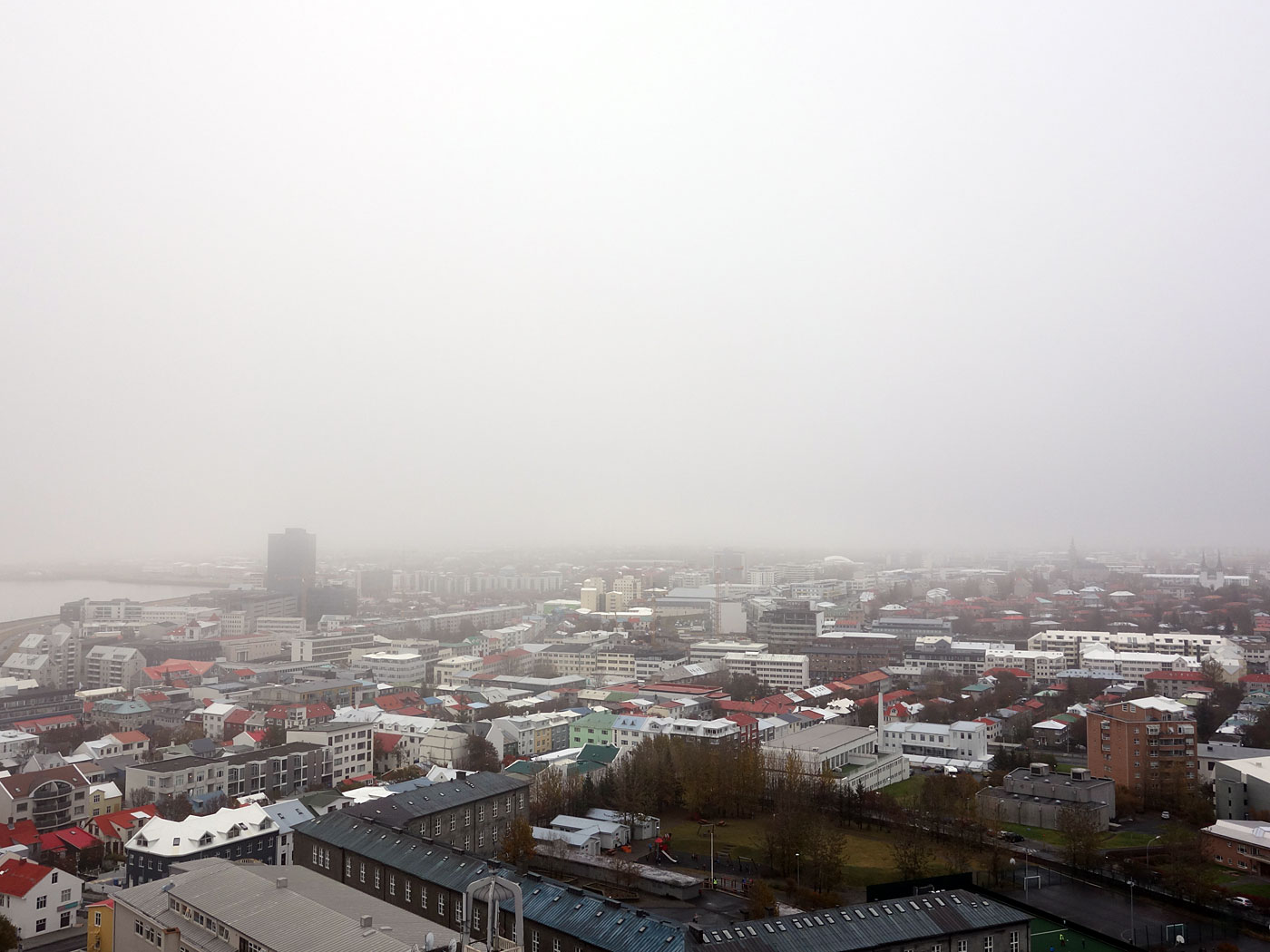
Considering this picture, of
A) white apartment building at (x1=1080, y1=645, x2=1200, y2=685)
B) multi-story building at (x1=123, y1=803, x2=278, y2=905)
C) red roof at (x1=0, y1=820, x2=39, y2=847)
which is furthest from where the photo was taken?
white apartment building at (x1=1080, y1=645, x2=1200, y2=685)

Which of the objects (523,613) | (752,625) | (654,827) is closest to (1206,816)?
(654,827)

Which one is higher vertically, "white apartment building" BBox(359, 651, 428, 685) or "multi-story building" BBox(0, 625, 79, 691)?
"multi-story building" BBox(0, 625, 79, 691)

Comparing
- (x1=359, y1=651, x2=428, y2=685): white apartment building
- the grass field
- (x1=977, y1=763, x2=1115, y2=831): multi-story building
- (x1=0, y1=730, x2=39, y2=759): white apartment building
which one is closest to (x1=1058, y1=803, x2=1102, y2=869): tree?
(x1=977, y1=763, x2=1115, y2=831): multi-story building

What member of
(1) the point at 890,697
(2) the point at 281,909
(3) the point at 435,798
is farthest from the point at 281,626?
(2) the point at 281,909

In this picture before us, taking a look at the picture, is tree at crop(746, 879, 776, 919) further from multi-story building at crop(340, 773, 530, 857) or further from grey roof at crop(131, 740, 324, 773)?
grey roof at crop(131, 740, 324, 773)

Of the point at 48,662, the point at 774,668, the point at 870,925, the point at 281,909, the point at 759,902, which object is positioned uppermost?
the point at 281,909

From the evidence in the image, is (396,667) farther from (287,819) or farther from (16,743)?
(287,819)

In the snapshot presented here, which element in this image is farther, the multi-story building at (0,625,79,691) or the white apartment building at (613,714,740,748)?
the multi-story building at (0,625,79,691)
